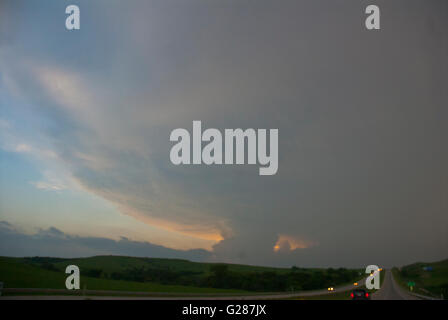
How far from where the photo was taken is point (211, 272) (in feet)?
123

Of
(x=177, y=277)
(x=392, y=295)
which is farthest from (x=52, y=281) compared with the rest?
(x=392, y=295)

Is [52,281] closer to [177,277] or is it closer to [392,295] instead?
[177,277]

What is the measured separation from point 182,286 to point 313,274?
55.4ft

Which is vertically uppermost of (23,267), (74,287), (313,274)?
(74,287)

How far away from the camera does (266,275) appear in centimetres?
3619
